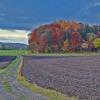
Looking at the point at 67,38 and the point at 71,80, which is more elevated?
the point at 67,38

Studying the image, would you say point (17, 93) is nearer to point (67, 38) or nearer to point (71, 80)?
point (71, 80)

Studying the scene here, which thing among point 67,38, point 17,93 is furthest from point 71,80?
point 67,38

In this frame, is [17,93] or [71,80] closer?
[17,93]

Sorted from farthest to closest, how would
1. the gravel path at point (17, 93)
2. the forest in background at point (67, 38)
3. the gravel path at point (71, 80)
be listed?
the forest in background at point (67, 38) < the gravel path at point (71, 80) < the gravel path at point (17, 93)

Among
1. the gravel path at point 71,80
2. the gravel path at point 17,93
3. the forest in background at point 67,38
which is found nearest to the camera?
the gravel path at point 17,93

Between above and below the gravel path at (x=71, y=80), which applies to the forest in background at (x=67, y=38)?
above

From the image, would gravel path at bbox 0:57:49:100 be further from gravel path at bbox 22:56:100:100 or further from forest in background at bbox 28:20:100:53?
forest in background at bbox 28:20:100:53

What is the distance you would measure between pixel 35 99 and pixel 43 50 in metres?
167

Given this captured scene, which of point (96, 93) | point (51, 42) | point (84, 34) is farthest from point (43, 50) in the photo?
point (96, 93)

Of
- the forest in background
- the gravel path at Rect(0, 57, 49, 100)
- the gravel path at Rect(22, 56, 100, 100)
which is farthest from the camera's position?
the forest in background

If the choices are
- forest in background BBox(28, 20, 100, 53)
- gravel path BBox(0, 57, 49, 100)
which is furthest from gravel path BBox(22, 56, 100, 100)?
forest in background BBox(28, 20, 100, 53)

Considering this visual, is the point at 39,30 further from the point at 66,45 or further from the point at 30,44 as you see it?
the point at 66,45

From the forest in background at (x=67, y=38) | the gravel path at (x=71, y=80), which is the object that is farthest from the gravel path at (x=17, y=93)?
the forest in background at (x=67, y=38)

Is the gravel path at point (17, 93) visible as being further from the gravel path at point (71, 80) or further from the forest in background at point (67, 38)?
the forest in background at point (67, 38)
